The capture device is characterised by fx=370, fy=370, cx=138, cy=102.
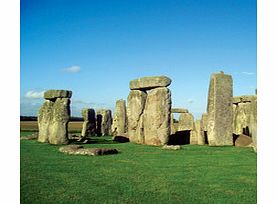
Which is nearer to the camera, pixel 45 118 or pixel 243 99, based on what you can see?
pixel 45 118

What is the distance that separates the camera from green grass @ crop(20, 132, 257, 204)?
423 cm

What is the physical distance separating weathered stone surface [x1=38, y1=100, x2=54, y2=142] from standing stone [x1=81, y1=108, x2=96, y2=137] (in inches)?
212

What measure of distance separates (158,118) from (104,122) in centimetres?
799

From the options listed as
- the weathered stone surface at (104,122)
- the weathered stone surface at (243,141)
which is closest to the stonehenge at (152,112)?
the weathered stone surface at (243,141)

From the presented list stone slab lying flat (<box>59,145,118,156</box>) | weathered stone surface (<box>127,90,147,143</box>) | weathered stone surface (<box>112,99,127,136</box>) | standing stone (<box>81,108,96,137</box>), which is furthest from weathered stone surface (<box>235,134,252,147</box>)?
standing stone (<box>81,108,96,137</box>)

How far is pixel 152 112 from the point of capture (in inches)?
451

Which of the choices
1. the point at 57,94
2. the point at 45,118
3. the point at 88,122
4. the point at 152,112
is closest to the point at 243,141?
the point at 152,112

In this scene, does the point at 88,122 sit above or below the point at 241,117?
below

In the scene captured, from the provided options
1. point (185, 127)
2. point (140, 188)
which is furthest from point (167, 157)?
point (185, 127)

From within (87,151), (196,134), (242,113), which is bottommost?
(87,151)

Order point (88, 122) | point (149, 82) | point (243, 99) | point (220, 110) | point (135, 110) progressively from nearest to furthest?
point (220, 110) < point (149, 82) < point (135, 110) < point (243, 99) < point (88, 122)

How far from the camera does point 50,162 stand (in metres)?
6.80

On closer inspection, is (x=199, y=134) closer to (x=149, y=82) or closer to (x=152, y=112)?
(x=152, y=112)
